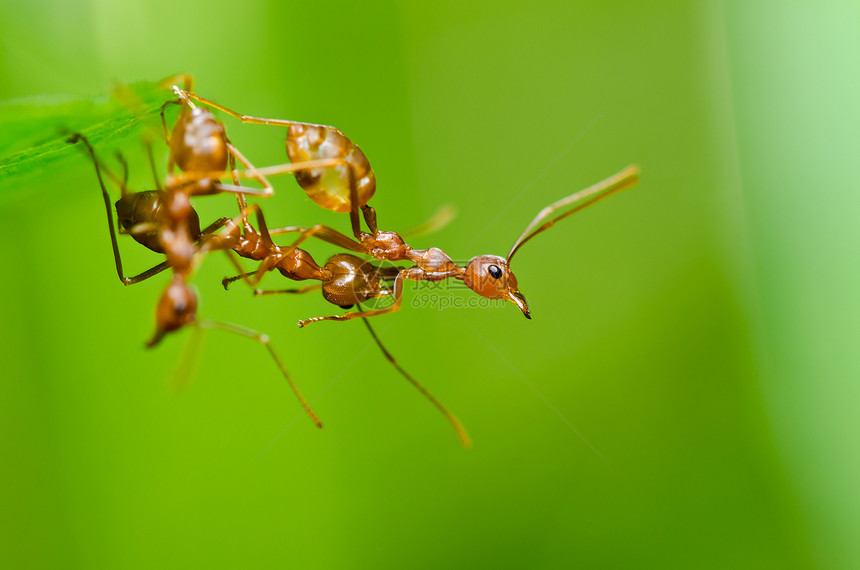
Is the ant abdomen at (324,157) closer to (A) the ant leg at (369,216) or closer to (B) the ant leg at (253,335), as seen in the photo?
(A) the ant leg at (369,216)

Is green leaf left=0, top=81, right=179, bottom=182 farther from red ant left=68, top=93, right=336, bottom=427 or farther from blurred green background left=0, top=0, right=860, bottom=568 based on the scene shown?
blurred green background left=0, top=0, right=860, bottom=568

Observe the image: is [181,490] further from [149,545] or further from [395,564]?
[395,564]

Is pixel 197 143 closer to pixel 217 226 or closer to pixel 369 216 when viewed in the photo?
pixel 217 226

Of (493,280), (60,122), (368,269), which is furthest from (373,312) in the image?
(60,122)

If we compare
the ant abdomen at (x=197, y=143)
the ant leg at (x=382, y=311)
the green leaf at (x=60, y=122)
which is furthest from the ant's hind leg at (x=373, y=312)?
the green leaf at (x=60, y=122)

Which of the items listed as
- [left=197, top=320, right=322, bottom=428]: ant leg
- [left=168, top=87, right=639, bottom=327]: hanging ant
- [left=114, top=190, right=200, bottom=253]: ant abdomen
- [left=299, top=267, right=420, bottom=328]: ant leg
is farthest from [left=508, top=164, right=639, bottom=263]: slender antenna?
[left=114, top=190, right=200, bottom=253]: ant abdomen

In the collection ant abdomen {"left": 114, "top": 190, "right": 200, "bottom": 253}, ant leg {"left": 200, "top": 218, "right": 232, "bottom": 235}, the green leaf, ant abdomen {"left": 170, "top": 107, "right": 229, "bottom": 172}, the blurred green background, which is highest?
the green leaf
